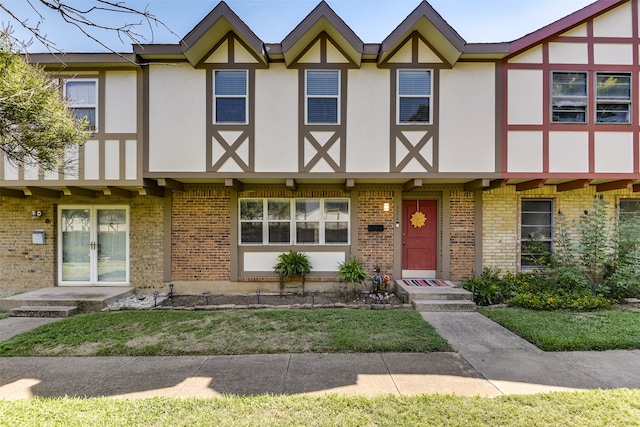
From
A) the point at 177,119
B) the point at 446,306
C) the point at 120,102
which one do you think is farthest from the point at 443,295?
the point at 120,102

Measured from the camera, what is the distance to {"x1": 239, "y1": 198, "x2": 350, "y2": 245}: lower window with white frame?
7973 mm

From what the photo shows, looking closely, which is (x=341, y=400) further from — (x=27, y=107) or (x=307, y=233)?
(x=27, y=107)

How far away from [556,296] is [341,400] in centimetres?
615

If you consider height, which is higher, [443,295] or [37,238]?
[37,238]

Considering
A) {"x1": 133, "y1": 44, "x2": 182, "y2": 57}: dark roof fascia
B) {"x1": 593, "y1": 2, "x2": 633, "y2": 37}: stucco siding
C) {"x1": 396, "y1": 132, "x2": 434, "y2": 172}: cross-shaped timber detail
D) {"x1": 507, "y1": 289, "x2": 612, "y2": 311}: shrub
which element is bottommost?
{"x1": 507, "y1": 289, "x2": 612, "y2": 311}: shrub

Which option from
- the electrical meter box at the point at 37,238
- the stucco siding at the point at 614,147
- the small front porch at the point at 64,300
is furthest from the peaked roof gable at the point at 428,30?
the electrical meter box at the point at 37,238

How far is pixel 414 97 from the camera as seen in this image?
7.16 meters

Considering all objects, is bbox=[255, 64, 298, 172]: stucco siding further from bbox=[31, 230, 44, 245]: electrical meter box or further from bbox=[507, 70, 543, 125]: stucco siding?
bbox=[31, 230, 44, 245]: electrical meter box

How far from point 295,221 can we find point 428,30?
5671 mm

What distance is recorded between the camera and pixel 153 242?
7.80 metres

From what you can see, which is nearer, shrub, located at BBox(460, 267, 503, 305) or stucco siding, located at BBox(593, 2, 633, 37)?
shrub, located at BBox(460, 267, 503, 305)

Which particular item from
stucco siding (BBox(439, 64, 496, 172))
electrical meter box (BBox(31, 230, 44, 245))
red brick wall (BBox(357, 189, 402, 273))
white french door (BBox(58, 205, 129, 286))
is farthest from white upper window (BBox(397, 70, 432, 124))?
electrical meter box (BBox(31, 230, 44, 245))

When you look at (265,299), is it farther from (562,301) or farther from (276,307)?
(562,301)

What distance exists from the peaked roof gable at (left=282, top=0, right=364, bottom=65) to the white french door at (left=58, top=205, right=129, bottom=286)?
6016 mm
